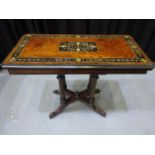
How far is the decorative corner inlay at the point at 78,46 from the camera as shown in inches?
44.7

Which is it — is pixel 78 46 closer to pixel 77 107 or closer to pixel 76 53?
pixel 76 53

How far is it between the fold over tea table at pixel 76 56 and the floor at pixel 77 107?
0.33 meters

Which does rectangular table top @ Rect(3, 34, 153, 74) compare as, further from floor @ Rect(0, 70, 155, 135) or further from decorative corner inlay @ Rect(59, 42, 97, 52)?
floor @ Rect(0, 70, 155, 135)

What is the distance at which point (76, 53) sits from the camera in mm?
1078

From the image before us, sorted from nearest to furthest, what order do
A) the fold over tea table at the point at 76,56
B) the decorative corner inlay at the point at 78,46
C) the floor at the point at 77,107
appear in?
1. the fold over tea table at the point at 76,56
2. the decorative corner inlay at the point at 78,46
3. the floor at the point at 77,107

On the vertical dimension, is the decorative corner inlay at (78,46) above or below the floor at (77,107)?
above

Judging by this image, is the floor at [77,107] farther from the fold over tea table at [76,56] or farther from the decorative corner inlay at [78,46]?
the decorative corner inlay at [78,46]

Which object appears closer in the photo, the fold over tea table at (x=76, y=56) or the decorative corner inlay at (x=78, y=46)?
the fold over tea table at (x=76, y=56)

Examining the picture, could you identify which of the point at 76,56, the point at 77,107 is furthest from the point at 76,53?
the point at 77,107

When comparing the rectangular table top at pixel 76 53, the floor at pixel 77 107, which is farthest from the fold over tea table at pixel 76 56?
the floor at pixel 77 107
